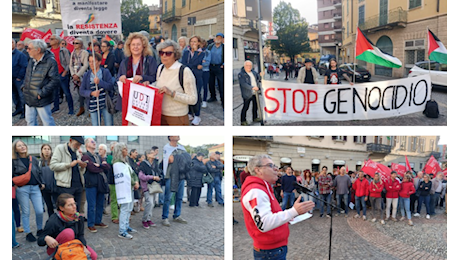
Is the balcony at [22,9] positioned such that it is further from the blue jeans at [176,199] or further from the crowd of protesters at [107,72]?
the blue jeans at [176,199]

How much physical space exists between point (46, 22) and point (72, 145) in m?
1.36

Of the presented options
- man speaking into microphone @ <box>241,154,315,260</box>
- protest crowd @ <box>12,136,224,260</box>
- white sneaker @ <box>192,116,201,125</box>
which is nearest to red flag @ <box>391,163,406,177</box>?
man speaking into microphone @ <box>241,154,315,260</box>

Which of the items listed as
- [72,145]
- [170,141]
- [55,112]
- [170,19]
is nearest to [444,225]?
[170,141]

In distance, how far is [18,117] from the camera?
4246 millimetres

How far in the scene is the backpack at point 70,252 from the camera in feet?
12.3

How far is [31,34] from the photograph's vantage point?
413cm

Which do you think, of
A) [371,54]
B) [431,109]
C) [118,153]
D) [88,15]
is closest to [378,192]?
[431,109]

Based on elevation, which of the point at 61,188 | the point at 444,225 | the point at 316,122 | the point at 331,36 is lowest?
the point at 444,225

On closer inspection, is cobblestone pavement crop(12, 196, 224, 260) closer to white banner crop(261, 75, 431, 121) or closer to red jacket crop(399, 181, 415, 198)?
white banner crop(261, 75, 431, 121)

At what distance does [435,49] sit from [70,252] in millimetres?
4346

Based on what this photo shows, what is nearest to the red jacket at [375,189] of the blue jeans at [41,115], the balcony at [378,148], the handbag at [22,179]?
the balcony at [378,148]

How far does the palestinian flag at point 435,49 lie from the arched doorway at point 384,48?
392 mm

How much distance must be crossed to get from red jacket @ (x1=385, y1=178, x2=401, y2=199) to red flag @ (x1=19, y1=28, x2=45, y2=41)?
13.6ft

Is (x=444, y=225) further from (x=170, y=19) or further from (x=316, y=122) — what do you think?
(x=170, y=19)
